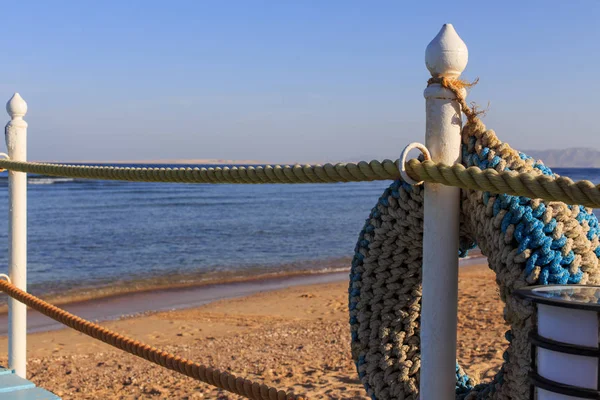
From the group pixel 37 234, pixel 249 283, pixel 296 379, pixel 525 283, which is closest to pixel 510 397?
pixel 525 283

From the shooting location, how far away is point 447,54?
137 centimetres

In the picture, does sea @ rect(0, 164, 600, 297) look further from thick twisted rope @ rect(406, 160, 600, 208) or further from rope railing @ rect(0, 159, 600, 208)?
thick twisted rope @ rect(406, 160, 600, 208)

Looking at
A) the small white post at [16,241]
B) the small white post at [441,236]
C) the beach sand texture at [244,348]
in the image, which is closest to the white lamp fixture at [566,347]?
the small white post at [441,236]

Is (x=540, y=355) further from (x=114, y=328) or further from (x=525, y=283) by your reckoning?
(x=114, y=328)

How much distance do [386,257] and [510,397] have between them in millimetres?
472

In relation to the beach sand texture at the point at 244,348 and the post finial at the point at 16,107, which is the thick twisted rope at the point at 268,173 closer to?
the post finial at the point at 16,107

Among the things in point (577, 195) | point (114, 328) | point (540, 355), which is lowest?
point (114, 328)

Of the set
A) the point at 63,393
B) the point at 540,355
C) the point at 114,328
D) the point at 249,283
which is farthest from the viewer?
the point at 249,283

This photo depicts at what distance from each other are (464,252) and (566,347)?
0.80 m

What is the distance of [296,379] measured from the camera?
15.9 ft

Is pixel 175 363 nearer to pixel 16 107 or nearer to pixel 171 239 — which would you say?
pixel 16 107

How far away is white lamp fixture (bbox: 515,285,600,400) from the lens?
886 mm

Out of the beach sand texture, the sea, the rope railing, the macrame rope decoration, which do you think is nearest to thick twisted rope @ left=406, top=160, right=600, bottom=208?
the rope railing

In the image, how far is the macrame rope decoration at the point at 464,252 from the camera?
1273 mm
